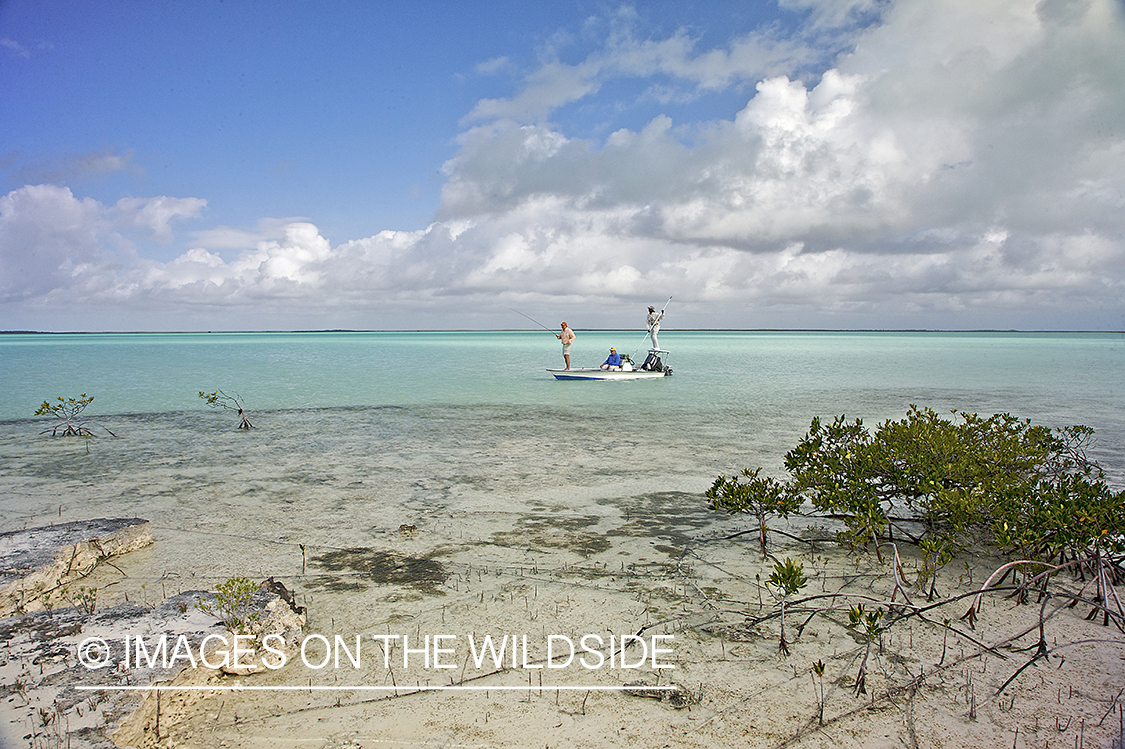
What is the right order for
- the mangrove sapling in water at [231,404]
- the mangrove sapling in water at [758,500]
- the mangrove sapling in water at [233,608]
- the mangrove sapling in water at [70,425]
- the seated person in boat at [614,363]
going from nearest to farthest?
the mangrove sapling in water at [233,608], the mangrove sapling in water at [758,500], the mangrove sapling in water at [70,425], the mangrove sapling in water at [231,404], the seated person in boat at [614,363]

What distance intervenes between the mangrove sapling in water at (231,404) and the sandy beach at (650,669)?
9487 mm

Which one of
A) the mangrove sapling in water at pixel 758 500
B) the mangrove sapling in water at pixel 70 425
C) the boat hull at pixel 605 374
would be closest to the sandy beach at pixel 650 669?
the mangrove sapling in water at pixel 758 500

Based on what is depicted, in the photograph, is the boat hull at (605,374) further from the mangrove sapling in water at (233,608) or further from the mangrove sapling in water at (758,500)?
the mangrove sapling in water at (233,608)

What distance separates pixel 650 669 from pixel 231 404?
19248 millimetres

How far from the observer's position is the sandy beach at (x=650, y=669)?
10.3ft

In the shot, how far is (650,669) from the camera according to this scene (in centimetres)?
375

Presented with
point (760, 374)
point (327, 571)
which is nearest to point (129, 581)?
point (327, 571)

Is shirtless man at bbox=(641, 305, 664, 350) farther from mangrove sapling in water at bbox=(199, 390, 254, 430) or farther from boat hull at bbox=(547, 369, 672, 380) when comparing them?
mangrove sapling in water at bbox=(199, 390, 254, 430)

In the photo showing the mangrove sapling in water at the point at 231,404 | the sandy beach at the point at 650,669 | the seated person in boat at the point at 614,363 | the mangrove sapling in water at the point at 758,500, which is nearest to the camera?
the sandy beach at the point at 650,669

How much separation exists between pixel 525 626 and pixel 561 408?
1386 cm

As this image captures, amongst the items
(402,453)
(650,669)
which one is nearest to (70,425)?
(402,453)

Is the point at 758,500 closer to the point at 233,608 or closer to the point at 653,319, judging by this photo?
the point at 233,608

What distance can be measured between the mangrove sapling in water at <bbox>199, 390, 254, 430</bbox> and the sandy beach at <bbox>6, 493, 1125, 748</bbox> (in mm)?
9487

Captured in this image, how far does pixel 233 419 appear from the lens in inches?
624
